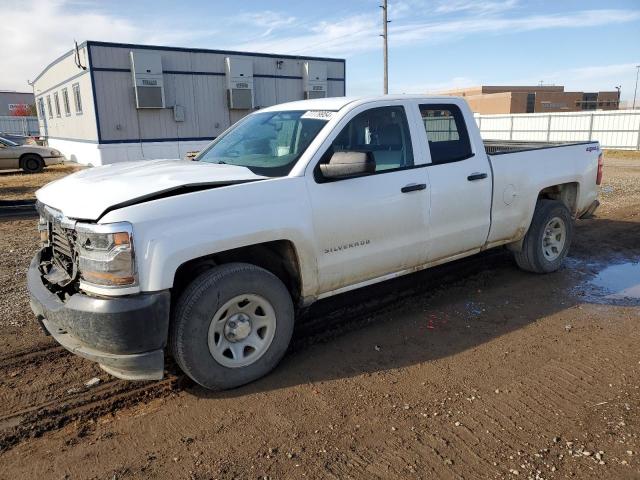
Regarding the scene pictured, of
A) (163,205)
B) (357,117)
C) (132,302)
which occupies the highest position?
(357,117)

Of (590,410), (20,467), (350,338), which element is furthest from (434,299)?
(20,467)

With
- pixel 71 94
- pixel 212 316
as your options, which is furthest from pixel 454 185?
pixel 71 94

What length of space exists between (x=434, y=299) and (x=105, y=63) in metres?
18.0

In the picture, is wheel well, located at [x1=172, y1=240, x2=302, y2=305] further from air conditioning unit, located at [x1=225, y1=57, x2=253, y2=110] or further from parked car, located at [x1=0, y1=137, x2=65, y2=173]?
air conditioning unit, located at [x1=225, y1=57, x2=253, y2=110]

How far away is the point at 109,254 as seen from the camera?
9.78ft

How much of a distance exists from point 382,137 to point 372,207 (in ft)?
2.34

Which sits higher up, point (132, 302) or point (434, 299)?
point (132, 302)

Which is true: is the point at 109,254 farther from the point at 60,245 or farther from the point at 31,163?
the point at 31,163

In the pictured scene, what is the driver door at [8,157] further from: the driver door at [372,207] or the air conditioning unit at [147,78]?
the driver door at [372,207]

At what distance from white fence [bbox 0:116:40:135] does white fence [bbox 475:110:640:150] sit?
42.1 m

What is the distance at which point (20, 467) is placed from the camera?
2.80 metres

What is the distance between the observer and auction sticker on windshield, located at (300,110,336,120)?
4125 mm

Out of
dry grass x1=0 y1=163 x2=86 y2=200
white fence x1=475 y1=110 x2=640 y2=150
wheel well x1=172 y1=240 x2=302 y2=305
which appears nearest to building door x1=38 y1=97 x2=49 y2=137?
dry grass x1=0 y1=163 x2=86 y2=200

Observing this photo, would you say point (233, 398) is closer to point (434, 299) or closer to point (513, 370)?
point (513, 370)
